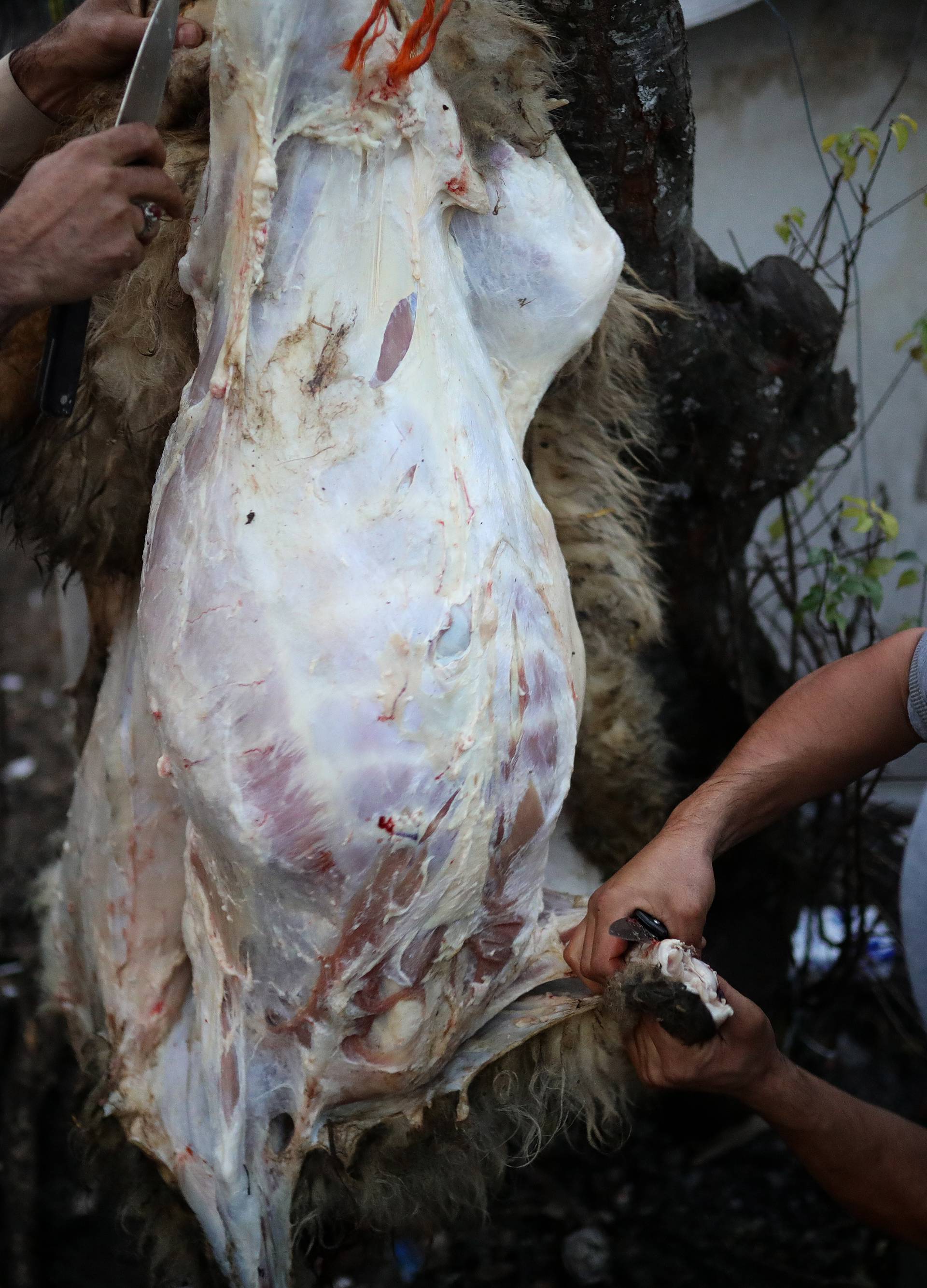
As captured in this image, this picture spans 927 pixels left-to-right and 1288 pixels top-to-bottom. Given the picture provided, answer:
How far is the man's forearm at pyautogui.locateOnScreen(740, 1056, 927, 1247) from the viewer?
44.4 inches

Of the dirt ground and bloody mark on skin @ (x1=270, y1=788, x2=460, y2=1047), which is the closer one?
bloody mark on skin @ (x1=270, y1=788, x2=460, y2=1047)

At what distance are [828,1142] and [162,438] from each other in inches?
46.1

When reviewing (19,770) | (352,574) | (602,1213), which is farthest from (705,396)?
(19,770)

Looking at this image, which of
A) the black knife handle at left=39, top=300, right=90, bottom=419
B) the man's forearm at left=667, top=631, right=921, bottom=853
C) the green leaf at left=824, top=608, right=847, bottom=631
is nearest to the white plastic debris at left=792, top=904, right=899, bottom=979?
the green leaf at left=824, top=608, right=847, bottom=631

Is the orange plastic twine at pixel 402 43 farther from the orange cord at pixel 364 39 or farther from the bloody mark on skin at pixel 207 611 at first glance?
the bloody mark on skin at pixel 207 611

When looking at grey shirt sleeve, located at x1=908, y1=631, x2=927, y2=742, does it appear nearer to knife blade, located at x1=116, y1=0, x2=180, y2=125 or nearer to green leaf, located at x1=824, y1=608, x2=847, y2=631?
green leaf, located at x1=824, y1=608, x2=847, y2=631

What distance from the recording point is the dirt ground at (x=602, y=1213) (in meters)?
1.99

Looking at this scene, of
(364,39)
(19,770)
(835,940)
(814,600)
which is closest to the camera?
(364,39)

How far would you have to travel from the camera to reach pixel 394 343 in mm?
1051

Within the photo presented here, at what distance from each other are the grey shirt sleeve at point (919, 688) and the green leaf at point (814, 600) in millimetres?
726

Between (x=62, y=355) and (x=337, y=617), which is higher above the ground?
(x=62, y=355)

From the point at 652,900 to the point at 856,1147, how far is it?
0.37 m

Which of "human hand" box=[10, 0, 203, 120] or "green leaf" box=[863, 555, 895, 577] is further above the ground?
"human hand" box=[10, 0, 203, 120]

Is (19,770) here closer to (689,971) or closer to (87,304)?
(87,304)
